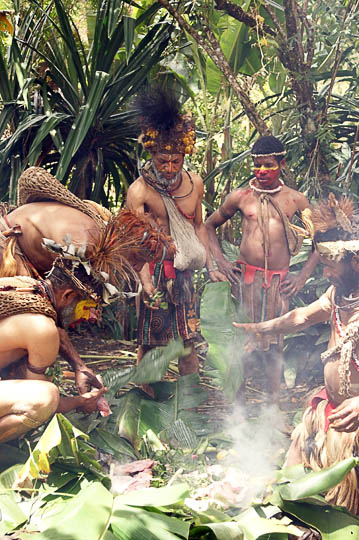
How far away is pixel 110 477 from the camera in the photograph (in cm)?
251

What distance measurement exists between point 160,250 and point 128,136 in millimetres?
2047

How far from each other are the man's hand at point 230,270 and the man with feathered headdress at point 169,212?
0.08 meters

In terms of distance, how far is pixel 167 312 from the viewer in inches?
142

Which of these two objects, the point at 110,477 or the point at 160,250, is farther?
the point at 160,250

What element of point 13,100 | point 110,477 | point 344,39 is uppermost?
point 344,39

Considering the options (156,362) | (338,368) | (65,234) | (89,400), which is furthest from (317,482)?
(65,234)

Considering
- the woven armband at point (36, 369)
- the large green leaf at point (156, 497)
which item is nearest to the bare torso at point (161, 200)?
the woven armband at point (36, 369)

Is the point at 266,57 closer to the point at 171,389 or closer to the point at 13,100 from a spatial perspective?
the point at 13,100

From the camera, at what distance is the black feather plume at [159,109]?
3412mm

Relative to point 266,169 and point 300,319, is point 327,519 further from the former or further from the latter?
point 266,169

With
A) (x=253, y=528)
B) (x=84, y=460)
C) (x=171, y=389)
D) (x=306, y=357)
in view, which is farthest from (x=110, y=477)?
(x=306, y=357)

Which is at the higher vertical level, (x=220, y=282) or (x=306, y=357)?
(x=220, y=282)

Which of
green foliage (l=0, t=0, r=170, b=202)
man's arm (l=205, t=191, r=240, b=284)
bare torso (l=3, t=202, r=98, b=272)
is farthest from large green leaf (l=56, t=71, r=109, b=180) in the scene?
bare torso (l=3, t=202, r=98, b=272)

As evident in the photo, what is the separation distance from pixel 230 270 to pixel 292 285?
34cm
